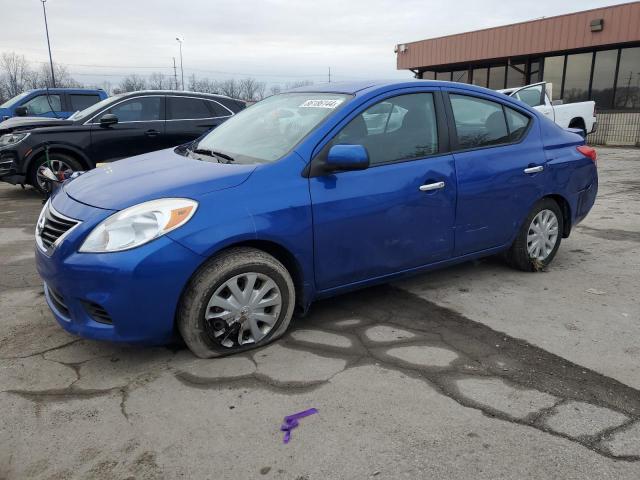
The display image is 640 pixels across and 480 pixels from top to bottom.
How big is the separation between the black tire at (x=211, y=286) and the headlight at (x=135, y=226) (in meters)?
0.31

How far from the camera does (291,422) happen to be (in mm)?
2488

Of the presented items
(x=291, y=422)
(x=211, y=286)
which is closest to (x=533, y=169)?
(x=211, y=286)

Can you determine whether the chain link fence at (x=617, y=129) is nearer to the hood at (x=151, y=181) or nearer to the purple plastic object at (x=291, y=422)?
the hood at (x=151, y=181)

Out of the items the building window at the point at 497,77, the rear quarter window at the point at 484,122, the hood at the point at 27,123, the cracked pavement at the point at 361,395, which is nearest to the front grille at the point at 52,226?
the cracked pavement at the point at 361,395

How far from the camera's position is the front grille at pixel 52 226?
2.96 m

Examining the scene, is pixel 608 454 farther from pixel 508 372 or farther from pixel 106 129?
pixel 106 129

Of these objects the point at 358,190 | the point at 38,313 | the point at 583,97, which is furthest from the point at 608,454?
the point at 583,97

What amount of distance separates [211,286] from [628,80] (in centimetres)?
2068

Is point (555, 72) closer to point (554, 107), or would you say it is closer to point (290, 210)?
point (554, 107)

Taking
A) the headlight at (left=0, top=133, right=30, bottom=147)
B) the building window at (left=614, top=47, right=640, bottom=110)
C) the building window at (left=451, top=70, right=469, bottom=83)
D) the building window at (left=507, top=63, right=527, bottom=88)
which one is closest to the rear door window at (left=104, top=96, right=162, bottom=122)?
the headlight at (left=0, top=133, right=30, bottom=147)

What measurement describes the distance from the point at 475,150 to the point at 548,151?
896 mm

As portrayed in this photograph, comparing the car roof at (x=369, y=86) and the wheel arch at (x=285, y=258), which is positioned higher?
the car roof at (x=369, y=86)

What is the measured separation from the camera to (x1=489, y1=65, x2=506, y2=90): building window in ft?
76.9

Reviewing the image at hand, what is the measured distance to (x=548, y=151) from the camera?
4.49 meters
